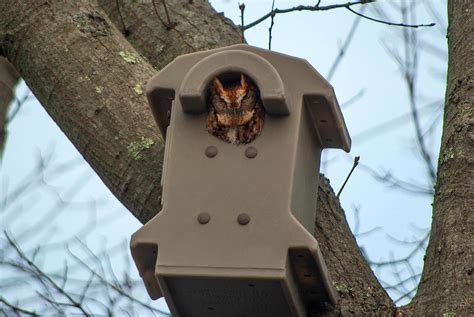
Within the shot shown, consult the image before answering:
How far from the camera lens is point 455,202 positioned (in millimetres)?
2068

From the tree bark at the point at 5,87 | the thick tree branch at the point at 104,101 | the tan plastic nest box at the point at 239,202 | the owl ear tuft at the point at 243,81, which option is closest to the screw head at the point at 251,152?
the tan plastic nest box at the point at 239,202

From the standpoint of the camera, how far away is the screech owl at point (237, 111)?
2.18 metres

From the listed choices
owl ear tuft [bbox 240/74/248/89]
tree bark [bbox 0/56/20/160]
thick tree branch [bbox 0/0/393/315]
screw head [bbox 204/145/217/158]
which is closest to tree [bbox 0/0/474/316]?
thick tree branch [bbox 0/0/393/315]

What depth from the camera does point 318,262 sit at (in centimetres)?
203

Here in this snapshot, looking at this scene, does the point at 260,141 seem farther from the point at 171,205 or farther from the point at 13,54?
the point at 13,54

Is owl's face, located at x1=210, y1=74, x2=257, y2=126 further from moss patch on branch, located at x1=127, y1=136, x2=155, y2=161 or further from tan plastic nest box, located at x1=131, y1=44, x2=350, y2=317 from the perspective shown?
moss patch on branch, located at x1=127, y1=136, x2=155, y2=161

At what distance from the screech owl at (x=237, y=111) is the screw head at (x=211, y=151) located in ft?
0.11

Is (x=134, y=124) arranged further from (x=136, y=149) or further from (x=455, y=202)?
(x=455, y=202)

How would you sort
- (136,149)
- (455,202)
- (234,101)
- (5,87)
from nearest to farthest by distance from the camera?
(455,202) < (234,101) < (136,149) < (5,87)

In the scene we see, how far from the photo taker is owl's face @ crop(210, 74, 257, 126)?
7.14 feet

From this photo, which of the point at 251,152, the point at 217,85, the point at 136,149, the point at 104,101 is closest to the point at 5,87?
the point at 104,101

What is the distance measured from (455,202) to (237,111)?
21.1 inches

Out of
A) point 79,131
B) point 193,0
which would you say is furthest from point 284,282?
point 193,0

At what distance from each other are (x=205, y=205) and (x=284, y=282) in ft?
0.88
